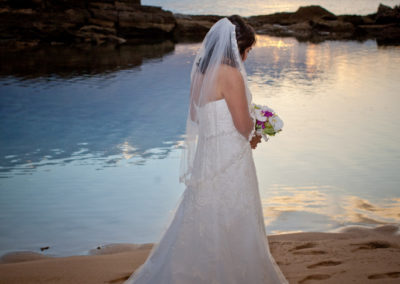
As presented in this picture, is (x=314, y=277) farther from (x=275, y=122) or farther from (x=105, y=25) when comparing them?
(x=105, y=25)

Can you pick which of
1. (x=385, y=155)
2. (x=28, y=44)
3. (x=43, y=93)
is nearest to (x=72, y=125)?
(x=43, y=93)

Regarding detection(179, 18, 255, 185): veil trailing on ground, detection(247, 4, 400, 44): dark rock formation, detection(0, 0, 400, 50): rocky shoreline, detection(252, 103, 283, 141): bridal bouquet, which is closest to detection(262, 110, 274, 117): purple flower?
detection(252, 103, 283, 141): bridal bouquet

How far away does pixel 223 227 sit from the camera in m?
2.23

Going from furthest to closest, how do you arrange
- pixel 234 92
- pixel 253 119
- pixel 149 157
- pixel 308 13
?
pixel 308 13, pixel 149 157, pixel 253 119, pixel 234 92

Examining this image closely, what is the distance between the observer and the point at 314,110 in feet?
28.3

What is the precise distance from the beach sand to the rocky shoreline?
74.1ft

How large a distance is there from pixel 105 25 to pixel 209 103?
3165cm

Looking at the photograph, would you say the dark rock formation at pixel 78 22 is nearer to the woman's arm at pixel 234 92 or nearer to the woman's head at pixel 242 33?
the woman's head at pixel 242 33

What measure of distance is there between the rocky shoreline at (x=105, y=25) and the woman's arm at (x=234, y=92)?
23.4m

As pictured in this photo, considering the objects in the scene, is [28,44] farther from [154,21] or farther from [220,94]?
[220,94]

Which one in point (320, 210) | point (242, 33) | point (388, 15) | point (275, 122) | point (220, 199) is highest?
point (388, 15)

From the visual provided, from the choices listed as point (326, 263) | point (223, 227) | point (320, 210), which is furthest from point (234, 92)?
point (320, 210)

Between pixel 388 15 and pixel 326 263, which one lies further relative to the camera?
pixel 388 15

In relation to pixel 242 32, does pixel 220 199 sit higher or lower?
lower
